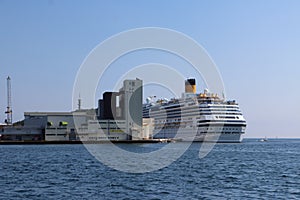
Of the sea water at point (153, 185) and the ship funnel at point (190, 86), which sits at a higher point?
the ship funnel at point (190, 86)

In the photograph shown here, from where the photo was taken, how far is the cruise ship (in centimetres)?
9841

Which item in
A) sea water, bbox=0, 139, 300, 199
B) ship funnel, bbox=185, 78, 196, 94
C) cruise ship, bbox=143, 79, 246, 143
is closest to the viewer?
sea water, bbox=0, 139, 300, 199

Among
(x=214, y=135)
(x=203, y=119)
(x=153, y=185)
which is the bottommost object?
(x=153, y=185)

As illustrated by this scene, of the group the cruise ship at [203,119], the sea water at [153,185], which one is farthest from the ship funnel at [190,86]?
the sea water at [153,185]

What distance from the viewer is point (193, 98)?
105375 mm

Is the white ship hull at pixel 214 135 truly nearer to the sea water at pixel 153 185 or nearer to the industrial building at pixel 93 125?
the industrial building at pixel 93 125

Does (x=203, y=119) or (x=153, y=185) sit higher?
(x=203, y=119)

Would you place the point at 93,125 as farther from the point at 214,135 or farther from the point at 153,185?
the point at 153,185

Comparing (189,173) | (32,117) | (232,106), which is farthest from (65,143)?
(189,173)

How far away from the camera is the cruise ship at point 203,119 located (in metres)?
98.4

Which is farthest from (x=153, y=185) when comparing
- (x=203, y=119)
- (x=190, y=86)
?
(x=190, y=86)

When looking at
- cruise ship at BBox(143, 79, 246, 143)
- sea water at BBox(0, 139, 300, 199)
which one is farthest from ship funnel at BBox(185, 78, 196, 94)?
sea water at BBox(0, 139, 300, 199)

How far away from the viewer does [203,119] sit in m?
98.7

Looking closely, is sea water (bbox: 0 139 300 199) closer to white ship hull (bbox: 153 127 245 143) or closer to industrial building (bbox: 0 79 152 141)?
white ship hull (bbox: 153 127 245 143)
